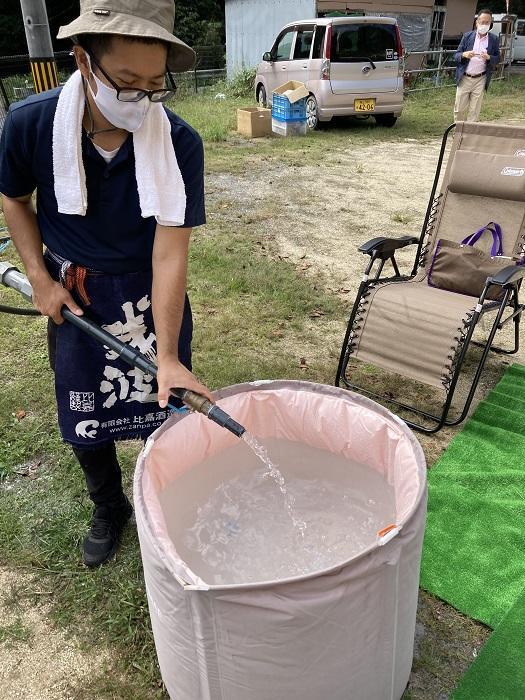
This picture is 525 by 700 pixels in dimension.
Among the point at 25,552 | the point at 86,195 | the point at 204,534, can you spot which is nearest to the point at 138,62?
the point at 86,195

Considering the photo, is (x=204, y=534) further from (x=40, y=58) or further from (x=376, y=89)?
(x=376, y=89)

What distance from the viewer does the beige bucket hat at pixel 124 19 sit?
1391 millimetres

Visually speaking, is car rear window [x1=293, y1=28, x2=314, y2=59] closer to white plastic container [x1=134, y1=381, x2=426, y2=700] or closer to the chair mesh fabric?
the chair mesh fabric

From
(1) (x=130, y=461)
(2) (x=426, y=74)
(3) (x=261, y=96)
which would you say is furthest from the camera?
(2) (x=426, y=74)

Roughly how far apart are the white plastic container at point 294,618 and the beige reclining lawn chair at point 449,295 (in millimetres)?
1268

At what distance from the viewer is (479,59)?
870 cm

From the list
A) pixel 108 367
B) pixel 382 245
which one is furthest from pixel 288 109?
pixel 108 367

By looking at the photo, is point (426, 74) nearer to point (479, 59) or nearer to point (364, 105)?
point (364, 105)

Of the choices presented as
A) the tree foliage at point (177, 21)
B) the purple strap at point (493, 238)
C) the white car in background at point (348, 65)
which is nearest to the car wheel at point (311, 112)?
the white car in background at point (348, 65)

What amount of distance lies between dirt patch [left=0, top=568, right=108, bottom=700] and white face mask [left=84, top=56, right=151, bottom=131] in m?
1.72

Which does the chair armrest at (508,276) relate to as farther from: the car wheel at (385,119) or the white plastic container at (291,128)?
the car wheel at (385,119)

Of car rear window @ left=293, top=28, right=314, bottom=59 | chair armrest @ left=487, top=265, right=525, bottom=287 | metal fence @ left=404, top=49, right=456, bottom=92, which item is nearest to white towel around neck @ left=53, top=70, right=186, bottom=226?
chair armrest @ left=487, top=265, right=525, bottom=287

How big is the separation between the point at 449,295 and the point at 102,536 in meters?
2.27

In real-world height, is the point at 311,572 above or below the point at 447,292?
above
